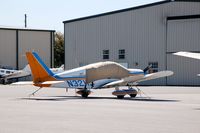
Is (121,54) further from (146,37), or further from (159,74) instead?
(159,74)

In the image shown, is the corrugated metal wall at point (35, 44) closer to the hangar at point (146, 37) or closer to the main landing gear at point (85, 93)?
the hangar at point (146, 37)

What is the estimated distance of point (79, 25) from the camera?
2175 inches

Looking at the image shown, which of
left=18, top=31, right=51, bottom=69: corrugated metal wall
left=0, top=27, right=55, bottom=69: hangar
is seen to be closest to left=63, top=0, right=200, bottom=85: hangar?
Result: left=0, top=27, right=55, bottom=69: hangar

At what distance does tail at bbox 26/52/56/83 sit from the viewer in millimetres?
25062

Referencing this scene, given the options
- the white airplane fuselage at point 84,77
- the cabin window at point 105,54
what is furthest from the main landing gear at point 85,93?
the cabin window at point 105,54

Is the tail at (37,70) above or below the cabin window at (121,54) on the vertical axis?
below

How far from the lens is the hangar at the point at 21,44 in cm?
6888

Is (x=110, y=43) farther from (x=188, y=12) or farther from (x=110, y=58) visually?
(x=188, y=12)

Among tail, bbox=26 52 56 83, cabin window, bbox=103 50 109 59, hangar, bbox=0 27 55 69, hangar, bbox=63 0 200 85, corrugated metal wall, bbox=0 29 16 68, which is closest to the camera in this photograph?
tail, bbox=26 52 56 83

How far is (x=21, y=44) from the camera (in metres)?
70.6

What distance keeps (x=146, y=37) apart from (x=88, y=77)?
Result: 74.6 ft

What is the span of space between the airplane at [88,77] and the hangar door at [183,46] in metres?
18.3

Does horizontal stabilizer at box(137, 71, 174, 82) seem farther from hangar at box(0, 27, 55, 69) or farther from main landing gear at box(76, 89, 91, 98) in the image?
hangar at box(0, 27, 55, 69)

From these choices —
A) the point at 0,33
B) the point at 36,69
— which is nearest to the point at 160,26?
the point at 36,69
